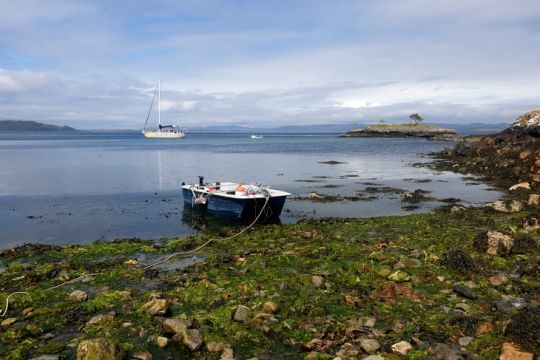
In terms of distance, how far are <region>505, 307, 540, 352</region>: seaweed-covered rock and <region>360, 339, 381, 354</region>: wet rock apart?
2.15m

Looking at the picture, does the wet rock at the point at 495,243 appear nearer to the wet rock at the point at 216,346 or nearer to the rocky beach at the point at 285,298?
the rocky beach at the point at 285,298

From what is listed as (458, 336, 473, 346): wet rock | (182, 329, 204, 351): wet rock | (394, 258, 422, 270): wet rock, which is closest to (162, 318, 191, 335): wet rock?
(182, 329, 204, 351): wet rock

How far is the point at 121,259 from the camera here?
1433 cm

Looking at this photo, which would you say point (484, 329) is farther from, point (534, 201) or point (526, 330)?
point (534, 201)

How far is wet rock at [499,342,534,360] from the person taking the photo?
21.5 feet

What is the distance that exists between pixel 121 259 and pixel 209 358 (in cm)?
799

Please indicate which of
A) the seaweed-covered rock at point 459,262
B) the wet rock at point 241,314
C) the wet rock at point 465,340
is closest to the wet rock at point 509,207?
the seaweed-covered rock at point 459,262

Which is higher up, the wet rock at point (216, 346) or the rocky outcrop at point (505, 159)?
the rocky outcrop at point (505, 159)

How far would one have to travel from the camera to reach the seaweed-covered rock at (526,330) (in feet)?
22.2

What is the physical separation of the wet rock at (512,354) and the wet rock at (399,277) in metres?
3.46

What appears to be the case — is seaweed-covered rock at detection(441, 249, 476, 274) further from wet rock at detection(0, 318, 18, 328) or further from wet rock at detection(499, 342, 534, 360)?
wet rock at detection(0, 318, 18, 328)

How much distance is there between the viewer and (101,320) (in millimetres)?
8586

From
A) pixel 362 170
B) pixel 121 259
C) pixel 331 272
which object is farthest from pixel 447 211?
pixel 362 170

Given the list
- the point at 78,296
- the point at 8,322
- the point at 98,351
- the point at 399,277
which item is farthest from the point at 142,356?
the point at 399,277
